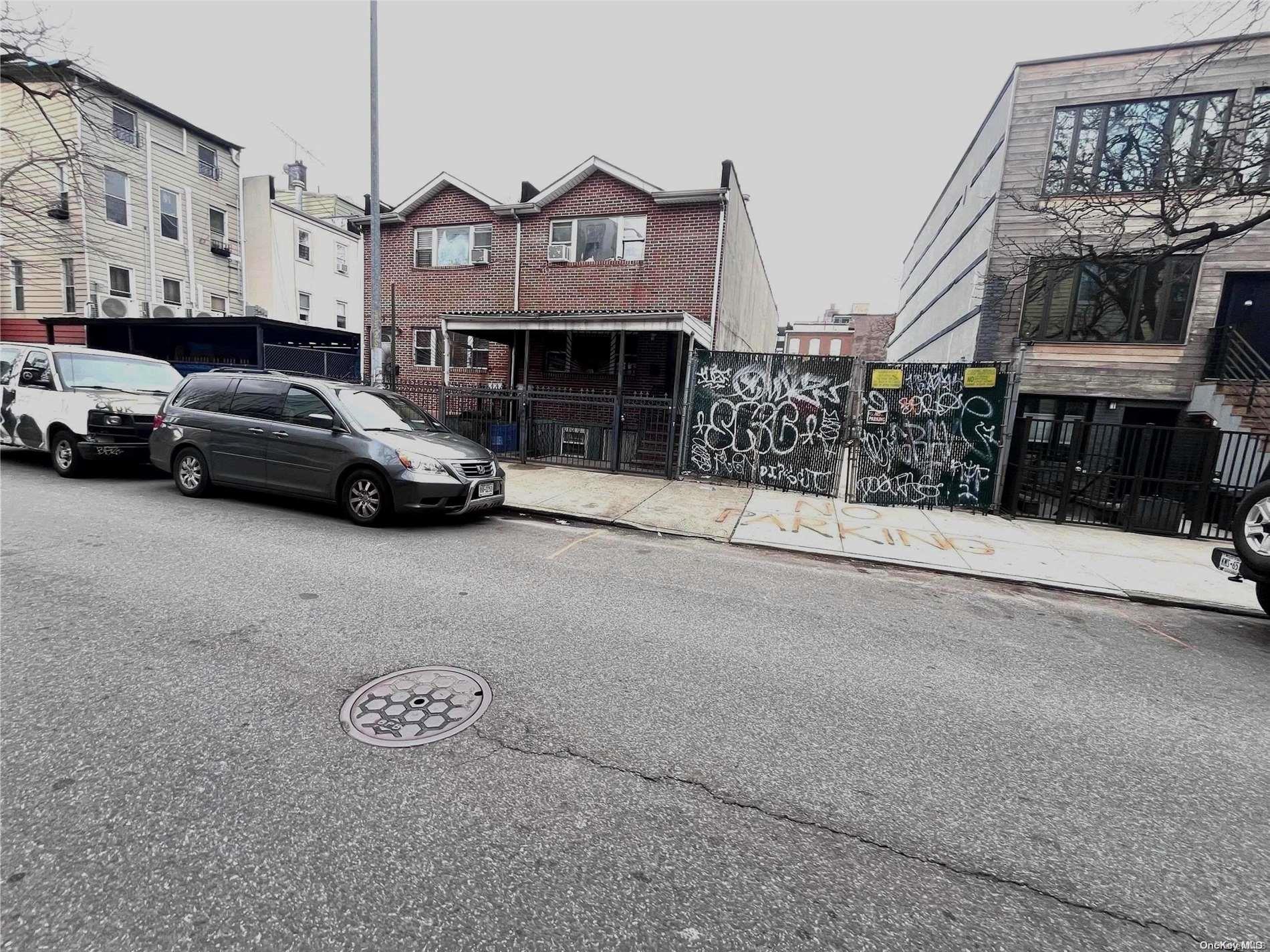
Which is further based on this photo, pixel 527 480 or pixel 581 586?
pixel 527 480

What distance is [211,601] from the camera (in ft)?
13.2

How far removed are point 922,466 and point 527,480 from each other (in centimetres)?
696

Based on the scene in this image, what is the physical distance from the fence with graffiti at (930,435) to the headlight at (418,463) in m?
7.24

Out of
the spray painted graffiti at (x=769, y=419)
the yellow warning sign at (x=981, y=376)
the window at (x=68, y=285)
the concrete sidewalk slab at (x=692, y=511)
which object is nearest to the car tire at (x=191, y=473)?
the concrete sidewalk slab at (x=692, y=511)

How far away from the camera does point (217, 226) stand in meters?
23.3

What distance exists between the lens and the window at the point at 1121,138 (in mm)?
11109

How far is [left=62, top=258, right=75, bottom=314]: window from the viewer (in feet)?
64.8

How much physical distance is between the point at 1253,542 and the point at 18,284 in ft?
111

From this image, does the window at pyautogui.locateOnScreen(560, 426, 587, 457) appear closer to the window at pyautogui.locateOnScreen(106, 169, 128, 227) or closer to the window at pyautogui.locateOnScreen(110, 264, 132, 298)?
the window at pyautogui.locateOnScreen(110, 264, 132, 298)

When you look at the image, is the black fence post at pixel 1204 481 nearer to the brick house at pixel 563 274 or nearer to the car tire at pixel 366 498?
the brick house at pixel 563 274

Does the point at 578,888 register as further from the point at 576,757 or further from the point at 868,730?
the point at 868,730

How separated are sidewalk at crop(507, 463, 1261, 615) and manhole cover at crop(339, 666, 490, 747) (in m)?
4.46

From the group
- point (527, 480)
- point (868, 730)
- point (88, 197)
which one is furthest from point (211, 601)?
point (88, 197)

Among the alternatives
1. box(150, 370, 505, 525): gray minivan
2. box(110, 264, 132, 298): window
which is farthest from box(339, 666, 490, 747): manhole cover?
box(110, 264, 132, 298): window
